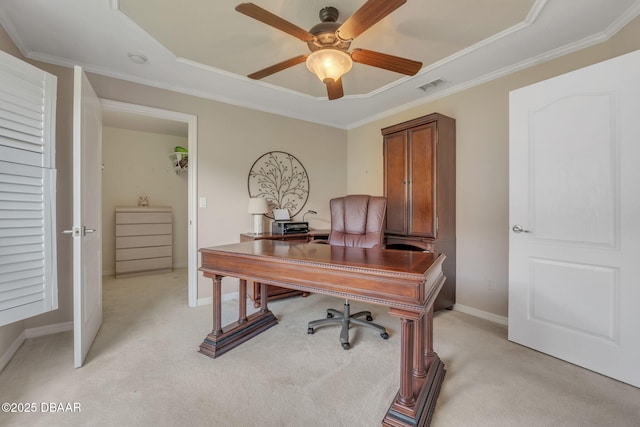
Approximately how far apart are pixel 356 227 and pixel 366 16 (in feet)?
5.30

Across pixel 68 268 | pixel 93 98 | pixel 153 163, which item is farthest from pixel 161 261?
pixel 93 98

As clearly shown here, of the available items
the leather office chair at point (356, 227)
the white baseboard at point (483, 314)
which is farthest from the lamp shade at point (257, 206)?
the white baseboard at point (483, 314)

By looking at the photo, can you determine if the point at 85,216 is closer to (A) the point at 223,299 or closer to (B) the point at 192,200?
(B) the point at 192,200

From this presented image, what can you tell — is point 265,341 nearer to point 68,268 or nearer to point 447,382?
point 447,382

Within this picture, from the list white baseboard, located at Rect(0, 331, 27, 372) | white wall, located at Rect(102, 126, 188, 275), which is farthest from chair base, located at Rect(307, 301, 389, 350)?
white wall, located at Rect(102, 126, 188, 275)

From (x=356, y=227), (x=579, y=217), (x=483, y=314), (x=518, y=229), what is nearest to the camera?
(x=579, y=217)

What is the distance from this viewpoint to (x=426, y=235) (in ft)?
8.96

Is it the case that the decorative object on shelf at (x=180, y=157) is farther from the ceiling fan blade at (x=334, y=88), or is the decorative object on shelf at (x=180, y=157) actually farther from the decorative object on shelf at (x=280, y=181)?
the ceiling fan blade at (x=334, y=88)

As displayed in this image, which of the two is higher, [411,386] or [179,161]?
[179,161]

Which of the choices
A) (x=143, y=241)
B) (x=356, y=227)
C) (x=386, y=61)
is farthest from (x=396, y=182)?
(x=143, y=241)

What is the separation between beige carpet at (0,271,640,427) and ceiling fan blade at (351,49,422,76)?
6.45ft

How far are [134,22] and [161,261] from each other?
3.57 m

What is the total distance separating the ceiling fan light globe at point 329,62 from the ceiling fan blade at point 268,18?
0.34 ft

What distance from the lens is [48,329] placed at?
Answer: 231 cm
